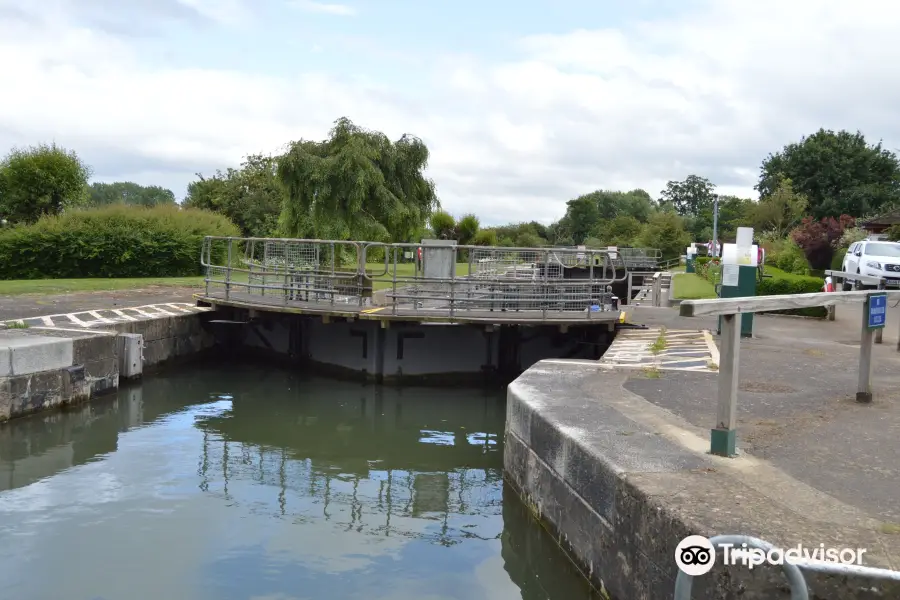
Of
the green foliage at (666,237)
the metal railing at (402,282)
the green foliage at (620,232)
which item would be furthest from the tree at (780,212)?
the metal railing at (402,282)

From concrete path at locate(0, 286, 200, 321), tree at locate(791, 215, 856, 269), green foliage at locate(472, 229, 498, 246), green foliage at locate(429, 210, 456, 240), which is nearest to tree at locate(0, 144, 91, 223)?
concrete path at locate(0, 286, 200, 321)

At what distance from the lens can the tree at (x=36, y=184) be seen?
36.2 metres

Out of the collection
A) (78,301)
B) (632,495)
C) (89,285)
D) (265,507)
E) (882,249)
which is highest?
(882,249)

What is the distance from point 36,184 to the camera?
120 ft

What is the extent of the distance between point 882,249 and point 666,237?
118 ft

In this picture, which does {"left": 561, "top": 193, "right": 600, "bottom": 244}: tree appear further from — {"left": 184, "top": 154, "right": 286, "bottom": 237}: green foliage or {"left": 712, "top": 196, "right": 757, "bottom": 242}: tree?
{"left": 184, "top": 154, "right": 286, "bottom": 237}: green foliage

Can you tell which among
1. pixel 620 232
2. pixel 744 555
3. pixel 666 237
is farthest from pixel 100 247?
pixel 620 232

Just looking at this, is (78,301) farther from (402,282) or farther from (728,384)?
(728,384)

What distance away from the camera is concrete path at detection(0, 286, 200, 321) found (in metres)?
16.2

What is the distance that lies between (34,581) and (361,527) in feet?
8.98

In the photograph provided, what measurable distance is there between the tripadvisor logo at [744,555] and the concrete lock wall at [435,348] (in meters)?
10.4

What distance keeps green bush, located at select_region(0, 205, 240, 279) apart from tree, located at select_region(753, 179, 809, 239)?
37479mm

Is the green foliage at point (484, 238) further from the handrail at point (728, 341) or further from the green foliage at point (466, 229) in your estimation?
the handrail at point (728, 341)

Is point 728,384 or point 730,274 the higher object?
point 730,274
